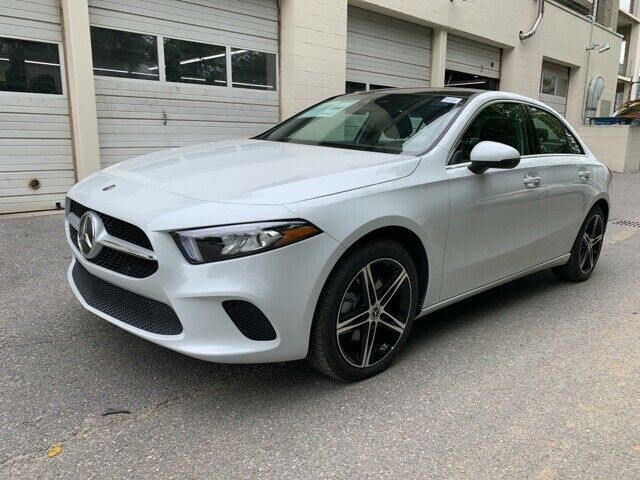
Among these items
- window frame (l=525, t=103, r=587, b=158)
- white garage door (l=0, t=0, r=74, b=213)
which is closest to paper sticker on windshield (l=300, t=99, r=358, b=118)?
window frame (l=525, t=103, r=587, b=158)

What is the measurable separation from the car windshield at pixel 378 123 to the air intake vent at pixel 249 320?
4.42 feet

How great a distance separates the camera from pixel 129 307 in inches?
101

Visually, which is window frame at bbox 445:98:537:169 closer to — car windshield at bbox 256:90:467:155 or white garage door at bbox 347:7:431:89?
car windshield at bbox 256:90:467:155

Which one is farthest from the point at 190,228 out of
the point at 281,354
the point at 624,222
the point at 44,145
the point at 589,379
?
the point at 624,222

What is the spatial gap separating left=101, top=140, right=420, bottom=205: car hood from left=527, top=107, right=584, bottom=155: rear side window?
160 cm

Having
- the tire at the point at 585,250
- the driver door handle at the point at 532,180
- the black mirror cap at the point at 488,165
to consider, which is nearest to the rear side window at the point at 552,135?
the driver door handle at the point at 532,180

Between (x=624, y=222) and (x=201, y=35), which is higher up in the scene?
(x=201, y=35)

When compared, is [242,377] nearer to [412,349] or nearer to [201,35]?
[412,349]

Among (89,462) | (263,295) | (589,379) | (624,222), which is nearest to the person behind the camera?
(89,462)

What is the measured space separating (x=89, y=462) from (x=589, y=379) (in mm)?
2534

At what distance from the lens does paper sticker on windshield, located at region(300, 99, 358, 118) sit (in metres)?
4.07

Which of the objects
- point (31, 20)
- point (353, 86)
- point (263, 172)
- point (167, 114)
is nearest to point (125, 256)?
point (263, 172)

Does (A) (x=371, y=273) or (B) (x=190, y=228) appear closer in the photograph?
(B) (x=190, y=228)

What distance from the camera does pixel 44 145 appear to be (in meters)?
6.80
